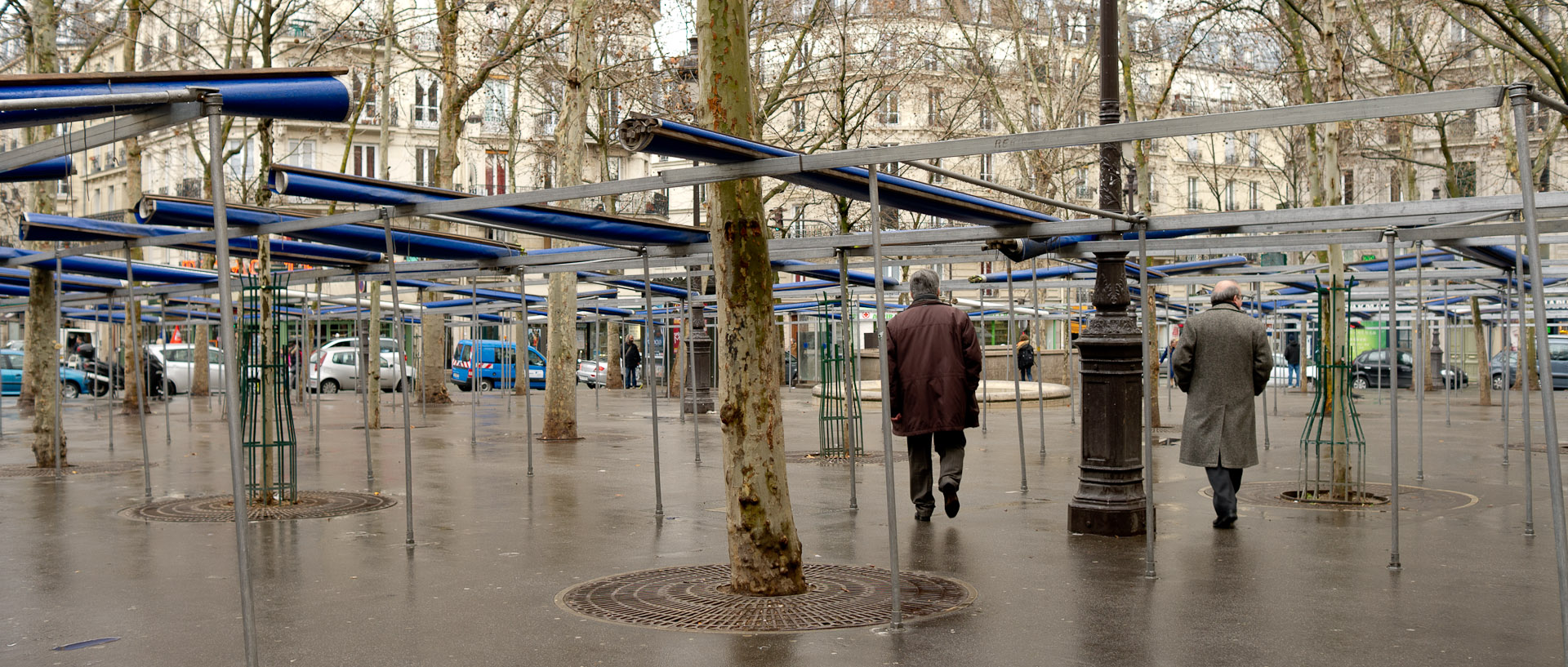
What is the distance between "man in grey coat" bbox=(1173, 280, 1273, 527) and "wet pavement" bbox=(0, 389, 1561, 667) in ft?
1.43

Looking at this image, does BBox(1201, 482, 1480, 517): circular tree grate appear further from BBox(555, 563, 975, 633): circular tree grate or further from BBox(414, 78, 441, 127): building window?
BBox(414, 78, 441, 127): building window

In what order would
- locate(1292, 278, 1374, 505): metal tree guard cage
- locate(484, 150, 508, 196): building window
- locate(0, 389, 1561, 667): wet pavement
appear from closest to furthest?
locate(0, 389, 1561, 667): wet pavement, locate(1292, 278, 1374, 505): metal tree guard cage, locate(484, 150, 508, 196): building window

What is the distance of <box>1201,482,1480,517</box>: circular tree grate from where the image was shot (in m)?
10.3

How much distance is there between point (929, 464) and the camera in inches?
385

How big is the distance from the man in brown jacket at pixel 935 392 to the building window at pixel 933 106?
21490 millimetres

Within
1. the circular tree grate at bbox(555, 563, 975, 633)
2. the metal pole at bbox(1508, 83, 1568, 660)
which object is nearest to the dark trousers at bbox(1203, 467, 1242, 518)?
the circular tree grate at bbox(555, 563, 975, 633)

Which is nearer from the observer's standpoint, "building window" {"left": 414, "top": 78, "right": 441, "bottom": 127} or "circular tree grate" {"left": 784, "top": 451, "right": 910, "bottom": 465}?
"circular tree grate" {"left": 784, "top": 451, "right": 910, "bottom": 465}

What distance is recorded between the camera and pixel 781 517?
684 cm

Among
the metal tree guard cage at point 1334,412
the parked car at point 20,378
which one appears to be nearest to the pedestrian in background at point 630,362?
the parked car at point 20,378

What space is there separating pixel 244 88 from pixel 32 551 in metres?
5.08

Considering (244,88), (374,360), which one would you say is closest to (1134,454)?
(244,88)

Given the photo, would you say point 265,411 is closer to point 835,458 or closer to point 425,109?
point 835,458

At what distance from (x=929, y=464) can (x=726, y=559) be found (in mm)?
2129

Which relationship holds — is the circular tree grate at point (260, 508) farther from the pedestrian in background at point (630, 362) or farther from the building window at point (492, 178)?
the building window at point (492, 178)
